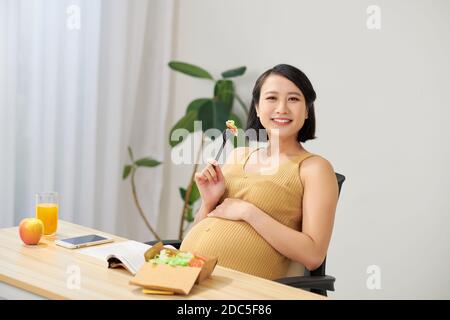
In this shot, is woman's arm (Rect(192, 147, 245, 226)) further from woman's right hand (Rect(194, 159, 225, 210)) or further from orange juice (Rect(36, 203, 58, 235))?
orange juice (Rect(36, 203, 58, 235))

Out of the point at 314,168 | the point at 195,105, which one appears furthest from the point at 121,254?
the point at 195,105

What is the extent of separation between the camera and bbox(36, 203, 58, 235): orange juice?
7.28ft

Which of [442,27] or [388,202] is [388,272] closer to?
[388,202]

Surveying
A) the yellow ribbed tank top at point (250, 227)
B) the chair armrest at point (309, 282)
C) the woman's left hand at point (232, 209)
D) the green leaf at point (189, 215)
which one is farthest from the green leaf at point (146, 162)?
the chair armrest at point (309, 282)

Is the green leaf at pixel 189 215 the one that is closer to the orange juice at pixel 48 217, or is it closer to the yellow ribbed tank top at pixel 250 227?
the yellow ribbed tank top at pixel 250 227

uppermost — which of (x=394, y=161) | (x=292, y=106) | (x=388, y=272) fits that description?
(x=292, y=106)

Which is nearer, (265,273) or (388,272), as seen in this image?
(265,273)

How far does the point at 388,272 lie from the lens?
3.29m

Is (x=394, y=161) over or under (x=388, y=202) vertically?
over

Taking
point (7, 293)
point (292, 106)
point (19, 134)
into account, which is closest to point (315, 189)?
point (292, 106)

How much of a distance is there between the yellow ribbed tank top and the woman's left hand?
19 millimetres

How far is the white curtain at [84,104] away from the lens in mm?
3170

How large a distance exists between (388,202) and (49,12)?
2003 mm
